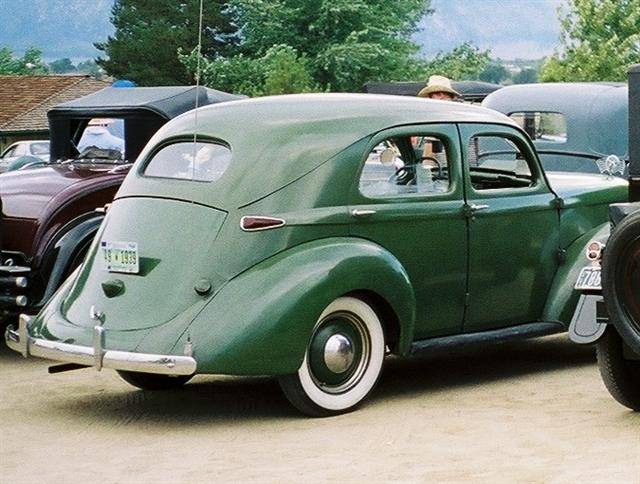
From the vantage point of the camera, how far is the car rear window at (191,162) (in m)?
8.33

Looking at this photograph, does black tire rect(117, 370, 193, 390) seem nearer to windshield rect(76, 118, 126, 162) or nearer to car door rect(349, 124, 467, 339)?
car door rect(349, 124, 467, 339)

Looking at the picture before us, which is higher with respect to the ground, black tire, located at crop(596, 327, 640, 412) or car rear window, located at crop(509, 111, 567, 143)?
car rear window, located at crop(509, 111, 567, 143)

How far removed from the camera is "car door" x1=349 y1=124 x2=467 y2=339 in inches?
329

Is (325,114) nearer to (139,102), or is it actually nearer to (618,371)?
(618,371)

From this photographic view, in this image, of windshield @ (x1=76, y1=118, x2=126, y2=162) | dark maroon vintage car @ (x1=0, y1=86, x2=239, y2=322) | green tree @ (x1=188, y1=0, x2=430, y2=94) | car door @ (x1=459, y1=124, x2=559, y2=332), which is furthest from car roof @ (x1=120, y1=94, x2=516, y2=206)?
green tree @ (x1=188, y1=0, x2=430, y2=94)

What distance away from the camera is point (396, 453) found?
696cm

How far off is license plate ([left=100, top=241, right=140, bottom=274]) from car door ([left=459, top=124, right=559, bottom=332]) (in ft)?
6.17

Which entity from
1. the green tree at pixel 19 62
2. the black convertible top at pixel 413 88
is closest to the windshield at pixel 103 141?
the black convertible top at pixel 413 88

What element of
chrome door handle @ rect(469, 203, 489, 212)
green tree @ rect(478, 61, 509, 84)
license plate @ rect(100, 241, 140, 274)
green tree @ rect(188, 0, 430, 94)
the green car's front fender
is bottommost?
green tree @ rect(478, 61, 509, 84)

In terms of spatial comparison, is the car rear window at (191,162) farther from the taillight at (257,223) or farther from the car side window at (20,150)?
the car side window at (20,150)

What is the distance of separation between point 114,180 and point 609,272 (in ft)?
14.0

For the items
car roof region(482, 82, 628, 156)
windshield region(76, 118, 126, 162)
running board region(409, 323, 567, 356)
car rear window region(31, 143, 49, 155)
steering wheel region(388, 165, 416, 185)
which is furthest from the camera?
car rear window region(31, 143, 49, 155)

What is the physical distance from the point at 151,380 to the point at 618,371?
2.65 meters

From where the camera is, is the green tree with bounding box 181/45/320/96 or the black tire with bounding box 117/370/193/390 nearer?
the black tire with bounding box 117/370/193/390
